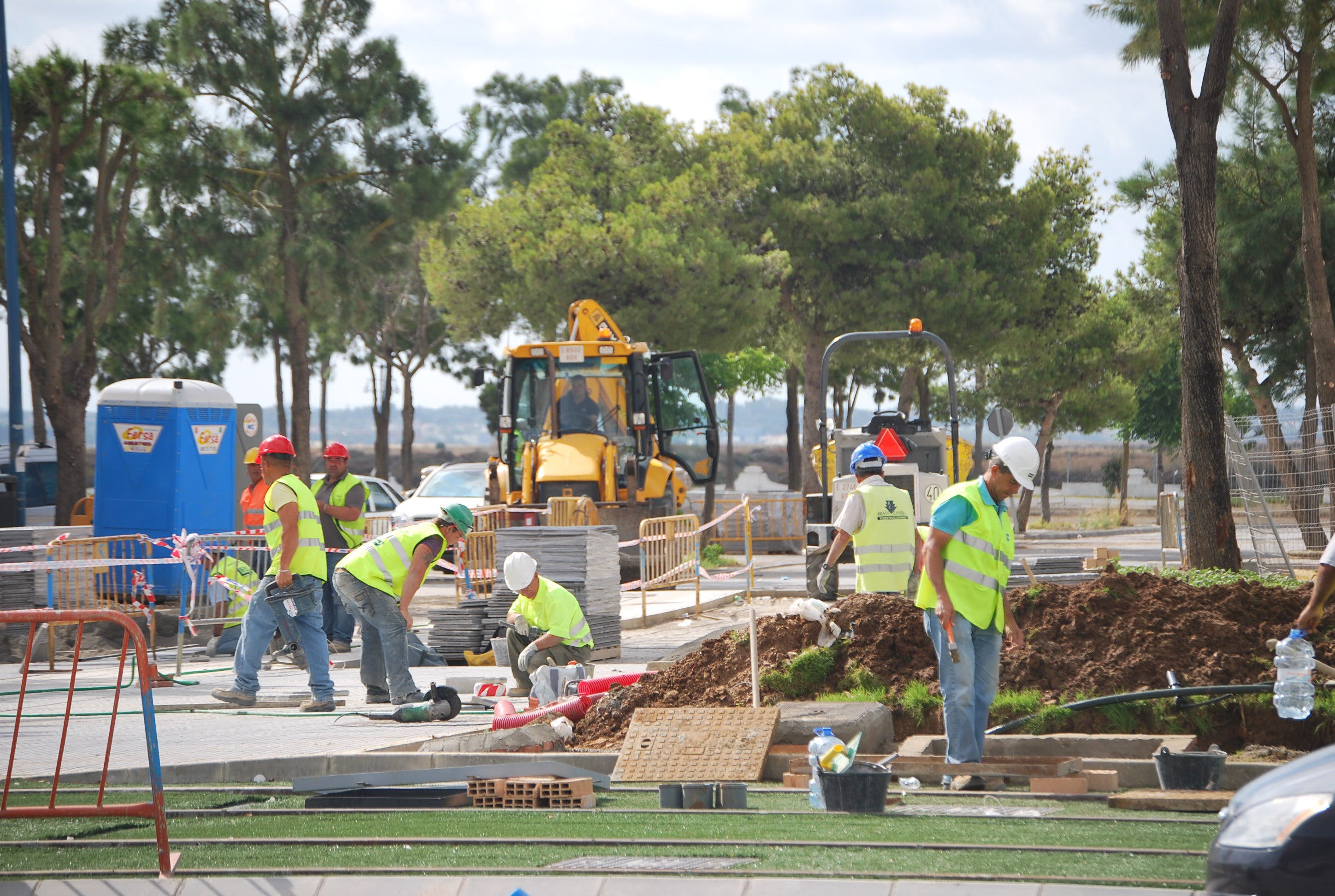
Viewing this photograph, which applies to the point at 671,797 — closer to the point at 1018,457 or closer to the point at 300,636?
the point at 1018,457

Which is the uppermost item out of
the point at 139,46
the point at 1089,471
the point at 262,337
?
the point at 139,46

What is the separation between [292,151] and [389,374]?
26.6 meters

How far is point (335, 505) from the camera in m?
13.4

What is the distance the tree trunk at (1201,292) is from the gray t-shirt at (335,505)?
306 inches

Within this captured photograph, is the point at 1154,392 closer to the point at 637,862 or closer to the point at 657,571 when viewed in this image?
the point at 657,571

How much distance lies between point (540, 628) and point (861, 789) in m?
5.04

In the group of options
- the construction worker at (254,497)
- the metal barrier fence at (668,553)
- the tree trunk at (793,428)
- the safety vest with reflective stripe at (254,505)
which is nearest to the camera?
the construction worker at (254,497)

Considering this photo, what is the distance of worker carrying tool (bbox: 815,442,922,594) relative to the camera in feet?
34.8

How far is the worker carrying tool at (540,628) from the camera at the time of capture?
1099 centimetres

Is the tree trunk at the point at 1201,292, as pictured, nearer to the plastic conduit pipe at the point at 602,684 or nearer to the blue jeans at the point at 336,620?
the plastic conduit pipe at the point at 602,684

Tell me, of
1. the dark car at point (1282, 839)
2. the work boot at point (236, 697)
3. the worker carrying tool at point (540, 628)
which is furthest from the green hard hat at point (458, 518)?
the dark car at point (1282, 839)

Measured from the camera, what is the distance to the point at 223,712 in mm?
10906

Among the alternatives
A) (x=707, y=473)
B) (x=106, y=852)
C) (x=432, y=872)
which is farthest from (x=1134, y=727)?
(x=707, y=473)

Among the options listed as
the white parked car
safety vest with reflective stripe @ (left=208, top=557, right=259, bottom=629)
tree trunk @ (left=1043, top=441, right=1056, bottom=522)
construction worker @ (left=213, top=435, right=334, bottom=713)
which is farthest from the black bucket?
tree trunk @ (left=1043, top=441, right=1056, bottom=522)
